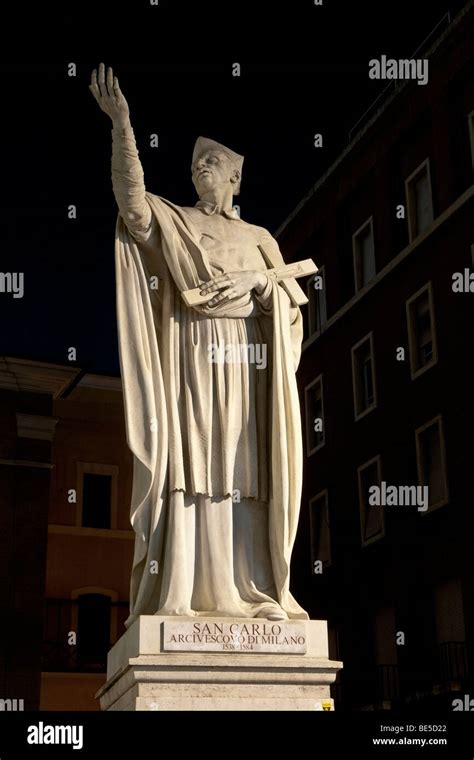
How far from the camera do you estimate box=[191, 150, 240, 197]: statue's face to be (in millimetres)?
9609

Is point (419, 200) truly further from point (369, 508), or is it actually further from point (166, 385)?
point (166, 385)

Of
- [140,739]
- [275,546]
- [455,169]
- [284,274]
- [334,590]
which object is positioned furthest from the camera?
[334,590]

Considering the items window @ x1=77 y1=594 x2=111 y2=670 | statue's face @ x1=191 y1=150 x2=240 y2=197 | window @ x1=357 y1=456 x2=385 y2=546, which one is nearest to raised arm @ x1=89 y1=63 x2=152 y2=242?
statue's face @ x1=191 y1=150 x2=240 y2=197

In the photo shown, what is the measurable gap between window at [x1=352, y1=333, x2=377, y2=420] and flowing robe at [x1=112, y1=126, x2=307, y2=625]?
29.5 meters

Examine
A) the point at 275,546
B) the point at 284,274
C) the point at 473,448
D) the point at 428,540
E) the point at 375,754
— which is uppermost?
the point at 473,448

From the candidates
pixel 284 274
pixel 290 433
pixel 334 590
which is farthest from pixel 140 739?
pixel 334 590

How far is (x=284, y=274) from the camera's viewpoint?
9234 mm

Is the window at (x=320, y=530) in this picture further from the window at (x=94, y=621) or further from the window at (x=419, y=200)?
the window at (x=419, y=200)

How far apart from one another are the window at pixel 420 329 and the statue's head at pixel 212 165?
2552cm

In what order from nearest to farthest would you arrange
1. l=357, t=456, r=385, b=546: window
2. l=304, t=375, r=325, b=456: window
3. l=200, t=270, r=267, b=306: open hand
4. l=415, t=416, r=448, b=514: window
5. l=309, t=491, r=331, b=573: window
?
l=200, t=270, r=267, b=306: open hand
l=415, t=416, r=448, b=514: window
l=357, t=456, r=385, b=546: window
l=309, t=491, r=331, b=573: window
l=304, t=375, r=325, b=456: window

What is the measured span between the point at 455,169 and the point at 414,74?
11.8ft

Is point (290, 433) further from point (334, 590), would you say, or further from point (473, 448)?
point (334, 590)

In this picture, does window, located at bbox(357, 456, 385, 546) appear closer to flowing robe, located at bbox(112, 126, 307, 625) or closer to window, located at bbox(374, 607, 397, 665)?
window, located at bbox(374, 607, 397, 665)

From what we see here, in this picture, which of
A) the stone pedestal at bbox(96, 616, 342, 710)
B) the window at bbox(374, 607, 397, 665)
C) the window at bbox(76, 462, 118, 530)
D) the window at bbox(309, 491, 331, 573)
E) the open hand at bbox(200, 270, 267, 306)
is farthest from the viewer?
the window at bbox(76, 462, 118, 530)
